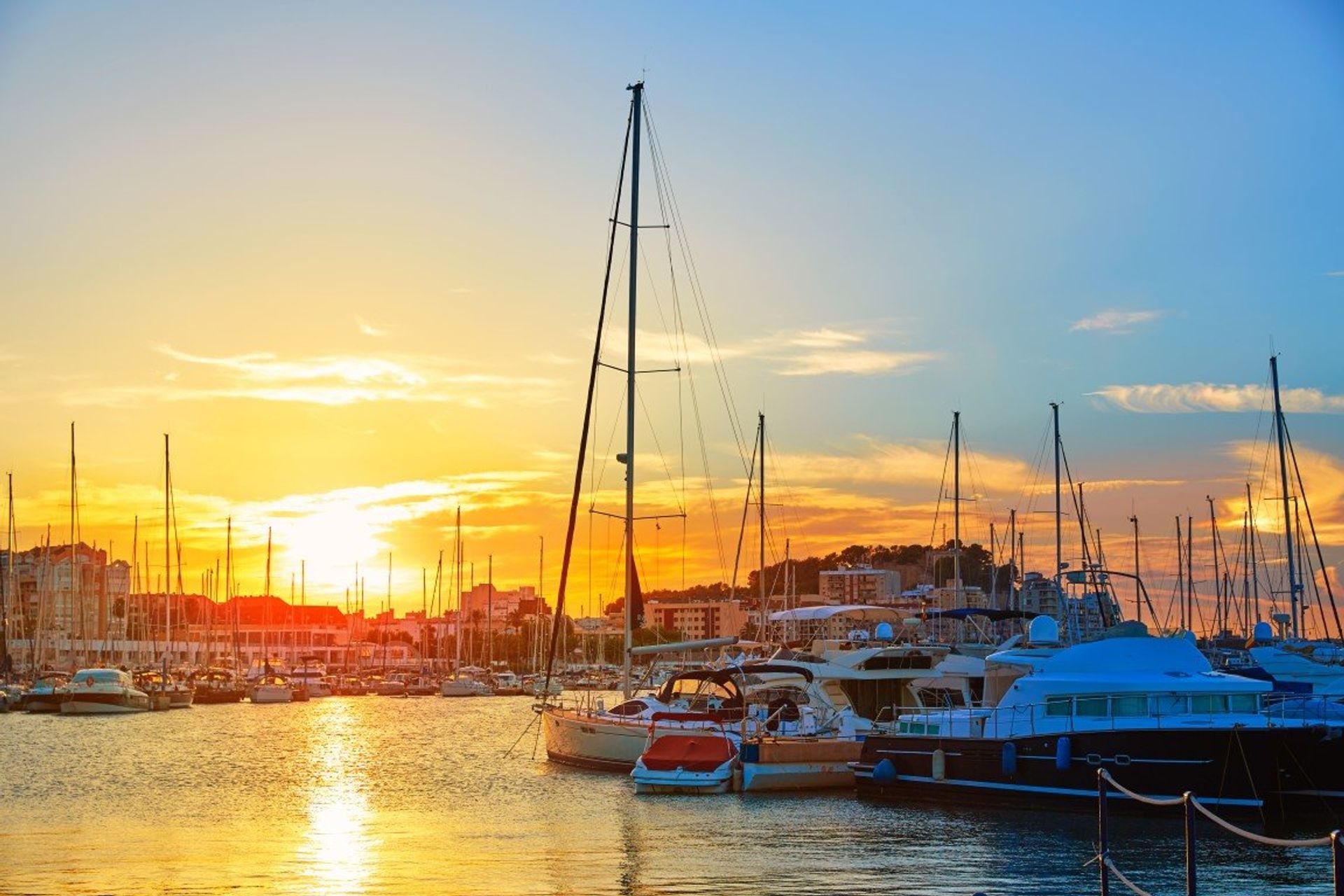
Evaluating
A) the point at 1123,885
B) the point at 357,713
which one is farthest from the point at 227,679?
the point at 1123,885

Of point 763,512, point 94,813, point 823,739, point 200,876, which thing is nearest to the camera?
point 200,876

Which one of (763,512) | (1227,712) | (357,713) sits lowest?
(357,713)

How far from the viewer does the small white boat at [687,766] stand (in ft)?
133

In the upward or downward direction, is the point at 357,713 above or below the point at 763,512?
below

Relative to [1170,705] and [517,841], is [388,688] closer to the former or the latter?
[517,841]

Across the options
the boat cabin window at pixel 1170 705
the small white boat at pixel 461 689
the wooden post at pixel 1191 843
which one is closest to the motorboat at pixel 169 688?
the small white boat at pixel 461 689

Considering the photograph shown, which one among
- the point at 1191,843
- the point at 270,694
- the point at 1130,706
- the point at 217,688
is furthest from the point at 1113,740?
the point at 270,694

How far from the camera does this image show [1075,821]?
3456cm

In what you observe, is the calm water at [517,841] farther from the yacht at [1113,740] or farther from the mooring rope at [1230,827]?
the mooring rope at [1230,827]

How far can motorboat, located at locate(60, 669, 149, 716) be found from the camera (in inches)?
4109

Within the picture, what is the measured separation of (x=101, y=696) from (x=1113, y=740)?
290ft

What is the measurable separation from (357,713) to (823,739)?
79455mm

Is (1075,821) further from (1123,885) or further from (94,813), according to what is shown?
(94,813)

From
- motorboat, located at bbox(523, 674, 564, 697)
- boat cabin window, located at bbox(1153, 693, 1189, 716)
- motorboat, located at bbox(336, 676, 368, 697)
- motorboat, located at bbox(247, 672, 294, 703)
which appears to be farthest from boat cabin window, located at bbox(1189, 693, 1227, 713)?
motorboat, located at bbox(336, 676, 368, 697)
